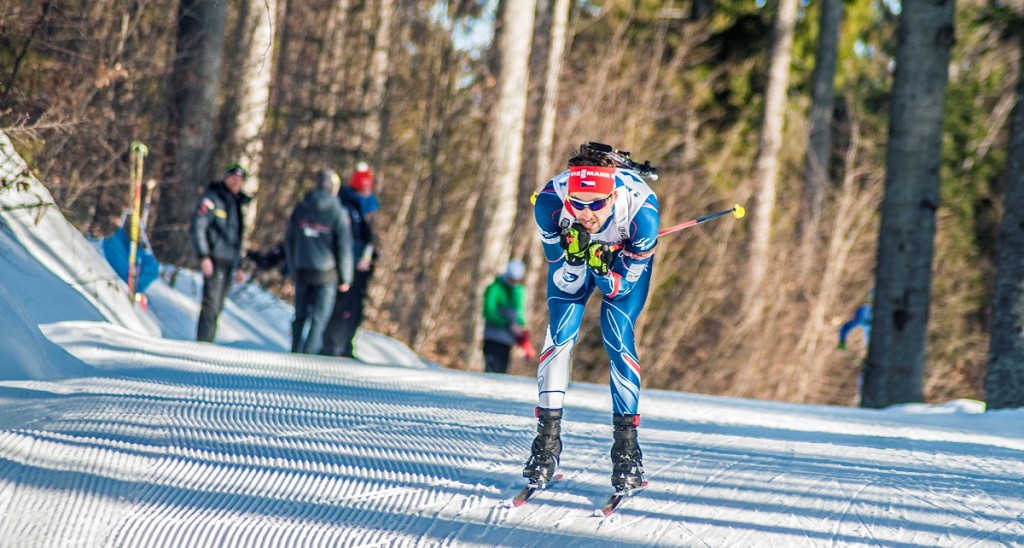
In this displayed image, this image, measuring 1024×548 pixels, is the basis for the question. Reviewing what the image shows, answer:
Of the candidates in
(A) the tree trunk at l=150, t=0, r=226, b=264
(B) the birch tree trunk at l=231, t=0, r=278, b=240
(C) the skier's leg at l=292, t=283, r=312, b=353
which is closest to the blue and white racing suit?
(C) the skier's leg at l=292, t=283, r=312, b=353

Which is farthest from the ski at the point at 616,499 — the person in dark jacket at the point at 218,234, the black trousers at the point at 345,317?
the black trousers at the point at 345,317

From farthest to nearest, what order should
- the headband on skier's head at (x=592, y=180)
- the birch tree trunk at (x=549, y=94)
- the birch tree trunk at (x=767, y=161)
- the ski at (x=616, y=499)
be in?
the birch tree trunk at (x=767, y=161) → the birch tree trunk at (x=549, y=94) → the headband on skier's head at (x=592, y=180) → the ski at (x=616, y=499)

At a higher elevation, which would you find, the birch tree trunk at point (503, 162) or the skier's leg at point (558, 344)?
the birch tree trunk at point (503, 162)

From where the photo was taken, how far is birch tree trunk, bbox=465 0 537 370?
61.6 ft

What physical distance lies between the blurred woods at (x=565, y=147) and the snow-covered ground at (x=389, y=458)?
4199 millimetres

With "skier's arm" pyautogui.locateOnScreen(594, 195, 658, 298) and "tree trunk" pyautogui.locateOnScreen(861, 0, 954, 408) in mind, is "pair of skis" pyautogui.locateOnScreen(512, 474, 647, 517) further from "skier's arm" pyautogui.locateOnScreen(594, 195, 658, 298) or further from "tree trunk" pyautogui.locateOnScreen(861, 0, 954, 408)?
"tree trunk" pyautogui.locateOnScreen(861, 0, 954, 408)

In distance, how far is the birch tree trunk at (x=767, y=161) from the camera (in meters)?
23.8

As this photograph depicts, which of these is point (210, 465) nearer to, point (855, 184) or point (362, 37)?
point (362, 37)

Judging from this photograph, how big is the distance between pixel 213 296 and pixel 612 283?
714cm

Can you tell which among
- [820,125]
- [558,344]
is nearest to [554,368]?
[558,344]

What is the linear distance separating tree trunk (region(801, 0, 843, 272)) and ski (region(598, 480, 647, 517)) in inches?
778

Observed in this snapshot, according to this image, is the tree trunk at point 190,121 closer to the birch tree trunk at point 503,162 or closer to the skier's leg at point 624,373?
the birch tree trunk at point 503,162

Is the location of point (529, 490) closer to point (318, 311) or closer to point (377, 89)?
point (318, 311)

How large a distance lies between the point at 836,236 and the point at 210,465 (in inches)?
863
